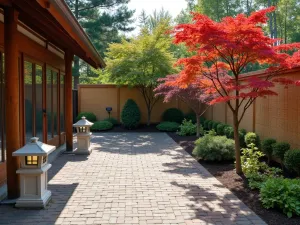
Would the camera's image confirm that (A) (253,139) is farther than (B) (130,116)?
No

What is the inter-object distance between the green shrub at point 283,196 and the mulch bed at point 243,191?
0.09 meters

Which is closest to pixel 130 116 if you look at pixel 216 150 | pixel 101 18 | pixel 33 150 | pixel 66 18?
pixel 216 150

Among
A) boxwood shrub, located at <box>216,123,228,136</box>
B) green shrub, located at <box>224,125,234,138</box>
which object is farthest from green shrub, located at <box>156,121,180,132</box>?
green shrub, located at <box>224,125,234,138</box>

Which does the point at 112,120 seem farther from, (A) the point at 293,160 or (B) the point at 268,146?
(A) the point at 293,160

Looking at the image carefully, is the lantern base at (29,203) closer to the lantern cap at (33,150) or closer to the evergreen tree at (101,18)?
the lantern cap at (33,150)

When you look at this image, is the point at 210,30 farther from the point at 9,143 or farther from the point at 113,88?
the point at 113,88

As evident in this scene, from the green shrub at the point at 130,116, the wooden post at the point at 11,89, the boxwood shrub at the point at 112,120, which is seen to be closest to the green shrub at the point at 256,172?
the wooden post at the point at 11,89

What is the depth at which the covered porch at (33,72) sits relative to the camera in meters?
4.41

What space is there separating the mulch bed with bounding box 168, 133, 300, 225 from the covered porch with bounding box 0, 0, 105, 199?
11.5 ft

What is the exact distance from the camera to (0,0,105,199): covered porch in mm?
4406

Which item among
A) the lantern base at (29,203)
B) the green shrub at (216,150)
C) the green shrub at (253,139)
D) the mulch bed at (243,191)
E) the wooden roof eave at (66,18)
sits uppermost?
the wooden roof eave at (66,18)

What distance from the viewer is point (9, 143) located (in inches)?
177

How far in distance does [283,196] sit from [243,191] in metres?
0.96

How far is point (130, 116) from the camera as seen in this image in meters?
14.6
